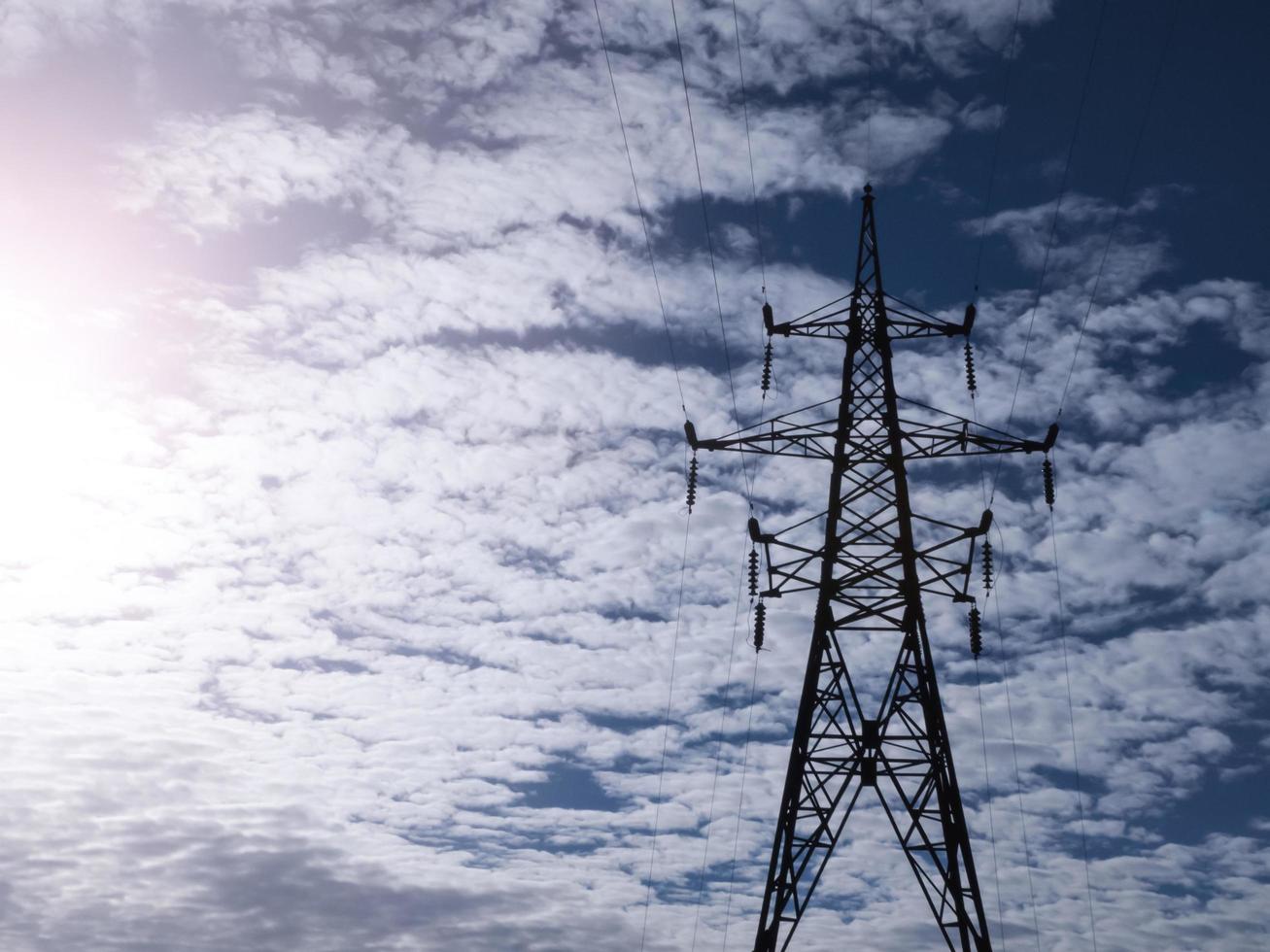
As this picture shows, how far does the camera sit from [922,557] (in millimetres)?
30016

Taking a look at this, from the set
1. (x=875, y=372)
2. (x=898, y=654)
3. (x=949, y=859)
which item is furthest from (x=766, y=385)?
(x=949, y=859)

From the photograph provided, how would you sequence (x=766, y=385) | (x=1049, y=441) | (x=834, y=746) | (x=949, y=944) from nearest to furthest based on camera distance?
(x=949, y=944) < (x=834, y=746) < (x=1049, y=441) < (x=766, y=385)

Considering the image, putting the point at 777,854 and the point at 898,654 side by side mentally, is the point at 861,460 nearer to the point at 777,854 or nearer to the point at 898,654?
the point at 898,654

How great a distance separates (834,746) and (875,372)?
9598mm

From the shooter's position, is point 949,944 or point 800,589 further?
point 800,589

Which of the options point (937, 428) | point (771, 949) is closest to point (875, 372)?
point (937, 428)

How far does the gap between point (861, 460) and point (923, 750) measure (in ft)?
→ 23.4

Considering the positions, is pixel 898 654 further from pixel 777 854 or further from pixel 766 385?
pixel 766 385

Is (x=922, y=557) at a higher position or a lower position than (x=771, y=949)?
higher

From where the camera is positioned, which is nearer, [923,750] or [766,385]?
[923,750]

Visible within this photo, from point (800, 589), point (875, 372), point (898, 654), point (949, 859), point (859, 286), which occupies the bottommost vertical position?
point (949, 859)

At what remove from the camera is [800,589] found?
Result: 3091 cm

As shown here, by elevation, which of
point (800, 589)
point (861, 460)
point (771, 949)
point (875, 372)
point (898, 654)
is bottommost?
point (771, 949)

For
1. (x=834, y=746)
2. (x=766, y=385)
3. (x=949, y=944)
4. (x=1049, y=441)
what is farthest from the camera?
(x=766, y=385)
